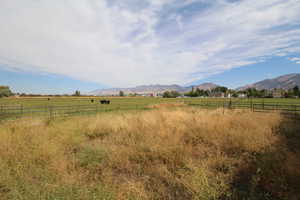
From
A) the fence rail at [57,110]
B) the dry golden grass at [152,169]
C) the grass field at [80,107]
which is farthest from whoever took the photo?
the grass field at [80,107]

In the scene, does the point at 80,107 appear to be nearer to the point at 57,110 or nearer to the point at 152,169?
the point at 57,110

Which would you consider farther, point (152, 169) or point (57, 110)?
point (57, 110)

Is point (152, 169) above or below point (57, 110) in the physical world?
below

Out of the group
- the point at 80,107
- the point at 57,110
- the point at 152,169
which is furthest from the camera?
the point at 80,107

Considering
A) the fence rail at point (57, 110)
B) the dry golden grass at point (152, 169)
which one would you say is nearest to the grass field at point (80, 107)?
the fence rail at point (57, 110)

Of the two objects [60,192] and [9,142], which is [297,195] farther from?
[9,142]

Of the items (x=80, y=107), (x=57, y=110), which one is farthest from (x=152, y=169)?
(x=80, y=107)

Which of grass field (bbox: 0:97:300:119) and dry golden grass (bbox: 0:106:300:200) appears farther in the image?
grass field (bbox: 0:97:300:119)

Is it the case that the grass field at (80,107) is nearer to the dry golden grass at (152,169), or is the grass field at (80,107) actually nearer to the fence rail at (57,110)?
the fence rail at (57,110)

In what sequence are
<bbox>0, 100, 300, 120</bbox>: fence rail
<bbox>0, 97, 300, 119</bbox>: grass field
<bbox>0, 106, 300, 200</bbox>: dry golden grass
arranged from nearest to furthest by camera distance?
<bbox>0, 106, 300, 200</bbox>: dry golden grass → <bbox>0, 100, 300, 120</bbox>: fence rail → <bbox>0, 97, 300, 119</bbox>: grass field

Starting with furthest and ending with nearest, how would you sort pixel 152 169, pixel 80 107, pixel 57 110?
pixel 80 107, pixel 57 110, pixel 152 169

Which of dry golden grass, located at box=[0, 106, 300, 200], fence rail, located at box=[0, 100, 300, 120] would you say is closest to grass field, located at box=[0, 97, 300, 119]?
fence rail, located at box=[0, 100, 300, 120]

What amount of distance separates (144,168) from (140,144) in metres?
1.31

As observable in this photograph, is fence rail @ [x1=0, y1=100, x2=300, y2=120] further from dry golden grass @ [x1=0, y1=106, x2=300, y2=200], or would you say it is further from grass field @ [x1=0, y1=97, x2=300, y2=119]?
dry golden grass @ [x1=0, y1=106, x2=300, y2=200]
